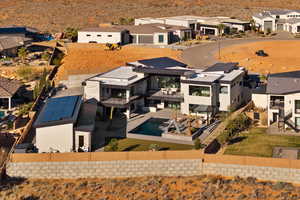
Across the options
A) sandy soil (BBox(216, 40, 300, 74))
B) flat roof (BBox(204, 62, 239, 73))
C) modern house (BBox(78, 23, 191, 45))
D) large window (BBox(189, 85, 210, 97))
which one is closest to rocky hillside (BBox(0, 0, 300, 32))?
modern house (BBox(78, 23, 191, 45))

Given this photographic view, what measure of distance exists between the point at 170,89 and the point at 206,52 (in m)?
32.8

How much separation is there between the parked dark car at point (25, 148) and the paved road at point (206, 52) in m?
36.0

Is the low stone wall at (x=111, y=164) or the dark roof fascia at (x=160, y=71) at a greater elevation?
the dark roof fascia at (x=160, y=71)

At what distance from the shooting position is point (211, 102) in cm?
5447

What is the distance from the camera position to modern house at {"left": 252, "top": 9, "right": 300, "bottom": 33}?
361 ft

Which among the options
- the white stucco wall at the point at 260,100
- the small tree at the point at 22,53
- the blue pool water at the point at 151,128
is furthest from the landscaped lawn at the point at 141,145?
the small tree at the point at 22,53

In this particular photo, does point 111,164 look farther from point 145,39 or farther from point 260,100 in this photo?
point 145,39

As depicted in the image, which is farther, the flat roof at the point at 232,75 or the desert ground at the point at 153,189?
the flat roof at the point at 232,75

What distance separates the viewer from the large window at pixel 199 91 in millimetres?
54875

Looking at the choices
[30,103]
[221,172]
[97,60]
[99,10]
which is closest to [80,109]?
[30,103]

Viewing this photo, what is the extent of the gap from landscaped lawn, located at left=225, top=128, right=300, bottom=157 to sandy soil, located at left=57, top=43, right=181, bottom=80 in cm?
3171

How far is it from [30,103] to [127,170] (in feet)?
77.7

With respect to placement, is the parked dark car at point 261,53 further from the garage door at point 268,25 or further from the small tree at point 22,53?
the small tree at point 22,53

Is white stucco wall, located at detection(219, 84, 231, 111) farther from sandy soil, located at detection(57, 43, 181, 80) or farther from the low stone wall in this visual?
sandy soil, located at detection(57, 43, 181, 80)
